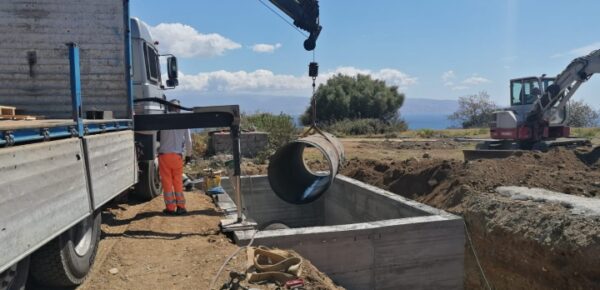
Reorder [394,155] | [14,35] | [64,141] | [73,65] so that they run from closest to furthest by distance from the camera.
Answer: [64,141], [73,65], [14,35], [394,155]

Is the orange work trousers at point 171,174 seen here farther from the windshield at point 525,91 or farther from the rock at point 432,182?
the windshield at point 525,91

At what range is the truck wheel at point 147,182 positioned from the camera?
286 inches

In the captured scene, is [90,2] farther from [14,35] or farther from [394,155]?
[394,155]

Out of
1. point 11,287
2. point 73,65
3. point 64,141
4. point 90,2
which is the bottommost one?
point 11,287

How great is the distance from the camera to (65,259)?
156 inches

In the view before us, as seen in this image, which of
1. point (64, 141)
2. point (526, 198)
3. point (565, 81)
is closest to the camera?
point (64, 141)

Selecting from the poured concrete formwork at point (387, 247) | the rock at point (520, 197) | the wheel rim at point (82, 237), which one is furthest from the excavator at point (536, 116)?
the wheel rim at point (82, 237)

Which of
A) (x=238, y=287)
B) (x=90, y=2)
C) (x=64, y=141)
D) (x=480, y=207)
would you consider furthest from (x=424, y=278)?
(x=90, y=2)

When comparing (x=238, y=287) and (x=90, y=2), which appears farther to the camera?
(x=90, y=2)

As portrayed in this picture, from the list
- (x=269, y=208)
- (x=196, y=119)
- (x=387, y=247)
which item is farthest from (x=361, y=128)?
(x=196, y=119)

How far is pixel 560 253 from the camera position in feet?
19.0

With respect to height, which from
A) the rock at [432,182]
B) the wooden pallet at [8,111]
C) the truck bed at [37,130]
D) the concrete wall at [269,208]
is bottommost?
the concrete wall at [269,208]

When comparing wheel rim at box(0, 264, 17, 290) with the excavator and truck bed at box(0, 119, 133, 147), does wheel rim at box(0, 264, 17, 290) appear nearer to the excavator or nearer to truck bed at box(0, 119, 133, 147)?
truck bed at box(0, 119, 133, 147)

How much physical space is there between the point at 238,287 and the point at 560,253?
4.00 metres
